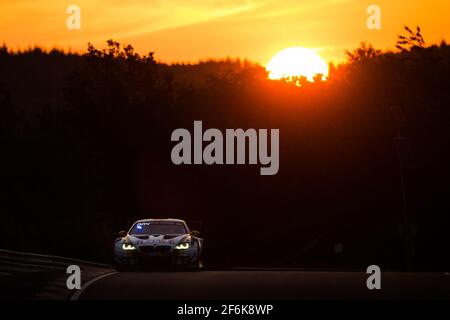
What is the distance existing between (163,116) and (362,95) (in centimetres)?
2290

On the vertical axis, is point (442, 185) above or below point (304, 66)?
below

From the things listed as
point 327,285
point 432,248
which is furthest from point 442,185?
point 327,285

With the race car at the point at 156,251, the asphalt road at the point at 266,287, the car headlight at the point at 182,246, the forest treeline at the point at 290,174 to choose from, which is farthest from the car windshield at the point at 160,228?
the forest treeline at the point at 290,174

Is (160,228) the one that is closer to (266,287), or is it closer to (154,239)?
(154,239)

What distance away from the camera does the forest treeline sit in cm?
6625

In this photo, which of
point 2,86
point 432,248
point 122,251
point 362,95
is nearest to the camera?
point 122,251

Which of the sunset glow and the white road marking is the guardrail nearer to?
the white road marking

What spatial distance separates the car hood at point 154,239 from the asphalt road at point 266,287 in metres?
4.03

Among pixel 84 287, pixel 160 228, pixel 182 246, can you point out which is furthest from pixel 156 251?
pixel 84 287

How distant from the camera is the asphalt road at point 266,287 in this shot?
16.7 metres

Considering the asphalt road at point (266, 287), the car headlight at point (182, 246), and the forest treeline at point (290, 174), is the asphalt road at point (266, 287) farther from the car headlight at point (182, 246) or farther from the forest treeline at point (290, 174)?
the forest treeline at point (290, 174)

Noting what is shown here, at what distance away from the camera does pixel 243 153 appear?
80688 mm
